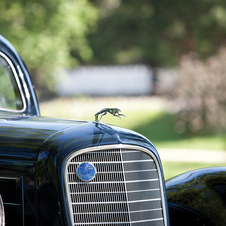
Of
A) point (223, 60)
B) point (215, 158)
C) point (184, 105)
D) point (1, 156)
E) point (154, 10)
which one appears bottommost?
point (1, 156)

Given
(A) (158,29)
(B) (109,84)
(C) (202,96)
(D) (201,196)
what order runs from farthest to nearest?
1. (B) (109,84)
2. (A) (158,29)
3. (C) (202,96)
4. (D) (201,196)

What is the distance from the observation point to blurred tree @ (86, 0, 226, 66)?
22219mm

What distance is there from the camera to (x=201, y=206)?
3.55 m

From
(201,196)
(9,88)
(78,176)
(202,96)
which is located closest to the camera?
(78,176)

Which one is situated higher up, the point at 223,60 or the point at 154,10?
the point at 154,10

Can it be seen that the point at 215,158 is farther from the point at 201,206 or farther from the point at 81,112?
the point at 81,112

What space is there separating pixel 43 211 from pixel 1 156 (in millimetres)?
473

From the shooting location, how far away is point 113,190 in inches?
106

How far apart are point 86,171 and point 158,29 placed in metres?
23.1

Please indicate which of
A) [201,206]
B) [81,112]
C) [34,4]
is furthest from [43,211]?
[81,112]

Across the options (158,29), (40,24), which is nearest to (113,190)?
(40,24)

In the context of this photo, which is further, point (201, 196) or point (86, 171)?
point (201, 196)

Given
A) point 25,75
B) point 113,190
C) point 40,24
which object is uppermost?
point 40,24

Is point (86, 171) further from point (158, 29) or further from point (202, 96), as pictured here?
point (158, 29)
